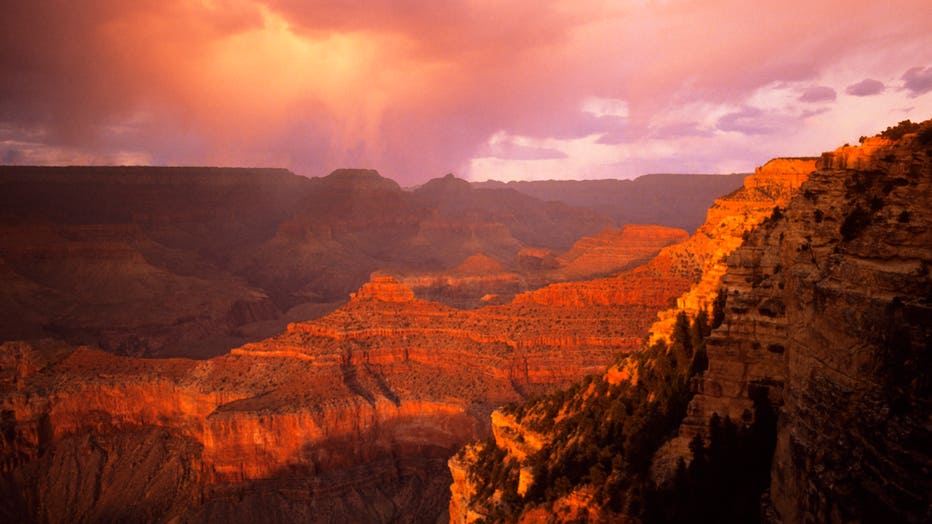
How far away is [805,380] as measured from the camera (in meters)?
9.66

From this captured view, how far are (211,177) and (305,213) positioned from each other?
29.2m

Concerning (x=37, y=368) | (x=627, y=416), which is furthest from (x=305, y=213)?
(x=627, y=416)

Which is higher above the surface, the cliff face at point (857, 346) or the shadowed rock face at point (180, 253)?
the cliff face at point (857, 346)

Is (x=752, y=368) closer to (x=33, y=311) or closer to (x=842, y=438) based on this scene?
(x=842, y=438)

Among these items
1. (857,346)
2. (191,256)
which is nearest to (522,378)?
(857,346)

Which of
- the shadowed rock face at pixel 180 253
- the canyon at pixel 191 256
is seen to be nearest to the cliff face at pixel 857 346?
the canyon at pixel 191 256

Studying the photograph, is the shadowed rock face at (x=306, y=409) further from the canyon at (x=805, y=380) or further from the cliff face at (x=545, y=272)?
the cliff face at (x=545, y=272)

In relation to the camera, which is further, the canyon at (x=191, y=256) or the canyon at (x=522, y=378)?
the canyon at (x=191, y=256)

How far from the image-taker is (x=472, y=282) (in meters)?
115

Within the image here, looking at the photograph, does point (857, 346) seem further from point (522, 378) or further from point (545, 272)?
point (545, 272)

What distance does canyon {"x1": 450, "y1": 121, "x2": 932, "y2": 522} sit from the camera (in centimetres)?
773

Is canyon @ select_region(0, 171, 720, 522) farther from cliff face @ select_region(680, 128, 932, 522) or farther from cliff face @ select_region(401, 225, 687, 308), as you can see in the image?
cliff face @ select_region(401, 225, 687, 308)

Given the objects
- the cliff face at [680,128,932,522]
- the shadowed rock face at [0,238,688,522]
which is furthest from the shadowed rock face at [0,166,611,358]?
the cliff face at [680,128,932,522]

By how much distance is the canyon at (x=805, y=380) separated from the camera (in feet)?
25.4
